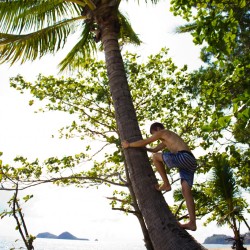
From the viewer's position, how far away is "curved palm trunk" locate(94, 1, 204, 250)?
10.6 ft

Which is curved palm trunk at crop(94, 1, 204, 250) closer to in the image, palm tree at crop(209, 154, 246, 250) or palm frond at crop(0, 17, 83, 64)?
palm frond at crop(0, 17, 83, 64)

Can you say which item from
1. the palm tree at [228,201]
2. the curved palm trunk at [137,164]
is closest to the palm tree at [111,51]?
the curved palm trunk at [137,164]

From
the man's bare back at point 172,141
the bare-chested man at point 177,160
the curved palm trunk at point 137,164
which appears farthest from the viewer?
the man's bare back at point 172,141

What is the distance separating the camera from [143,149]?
159 inches

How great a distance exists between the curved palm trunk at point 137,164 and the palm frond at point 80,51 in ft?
8.62

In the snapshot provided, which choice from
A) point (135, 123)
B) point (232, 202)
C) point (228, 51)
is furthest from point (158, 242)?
point (232, 202)

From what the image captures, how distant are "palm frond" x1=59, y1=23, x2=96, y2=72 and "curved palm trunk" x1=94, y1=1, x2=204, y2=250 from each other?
263cm

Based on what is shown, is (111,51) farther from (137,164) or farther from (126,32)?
(126,32)

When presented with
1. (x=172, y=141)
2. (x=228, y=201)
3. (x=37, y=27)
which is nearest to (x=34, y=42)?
(x=37, y=27)

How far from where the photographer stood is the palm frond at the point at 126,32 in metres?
8.66

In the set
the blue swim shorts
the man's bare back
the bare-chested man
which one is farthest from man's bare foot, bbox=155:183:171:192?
the man's bare back

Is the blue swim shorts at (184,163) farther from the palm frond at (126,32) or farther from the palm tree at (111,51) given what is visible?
the palm frond at (126,32)

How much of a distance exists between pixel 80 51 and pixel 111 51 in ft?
12.9

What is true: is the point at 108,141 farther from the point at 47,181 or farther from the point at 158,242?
the point at 158,242
